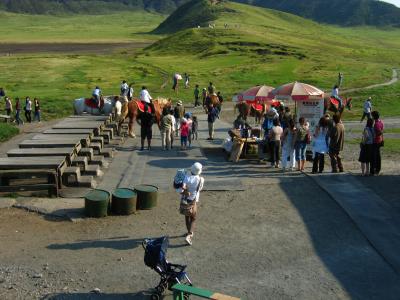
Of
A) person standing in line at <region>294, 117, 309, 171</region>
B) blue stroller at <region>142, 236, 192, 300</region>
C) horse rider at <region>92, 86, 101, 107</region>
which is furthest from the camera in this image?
horse rider at <region>92, 86, 101, 107</region>

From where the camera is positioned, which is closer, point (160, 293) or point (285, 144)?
point (160, 293)

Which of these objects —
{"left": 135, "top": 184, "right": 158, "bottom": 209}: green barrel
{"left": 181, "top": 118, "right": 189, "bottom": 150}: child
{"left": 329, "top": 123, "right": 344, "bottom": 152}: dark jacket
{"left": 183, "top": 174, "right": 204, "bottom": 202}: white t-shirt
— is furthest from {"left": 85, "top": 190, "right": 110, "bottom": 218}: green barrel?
{"left": 181, "top": 118, "right": 189, "bottom": 150}: child

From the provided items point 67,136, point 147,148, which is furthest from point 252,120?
point 67,136

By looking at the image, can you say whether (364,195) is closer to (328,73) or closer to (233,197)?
(233,197)

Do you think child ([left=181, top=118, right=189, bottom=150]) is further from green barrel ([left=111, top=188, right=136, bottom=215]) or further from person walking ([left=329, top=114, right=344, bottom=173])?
green barrel ([left=111, top=188, right=136, bottom=215])

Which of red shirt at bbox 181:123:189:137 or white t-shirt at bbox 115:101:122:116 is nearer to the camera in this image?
red shirt at bbox 181:123:189:137

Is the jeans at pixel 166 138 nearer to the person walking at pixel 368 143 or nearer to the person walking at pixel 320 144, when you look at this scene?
the person walking at pixel 320 144

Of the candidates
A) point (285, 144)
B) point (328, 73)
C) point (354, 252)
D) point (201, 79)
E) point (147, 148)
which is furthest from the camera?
point (328, 73)

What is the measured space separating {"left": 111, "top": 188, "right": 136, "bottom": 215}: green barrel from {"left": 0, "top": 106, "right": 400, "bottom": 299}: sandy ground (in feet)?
0.67

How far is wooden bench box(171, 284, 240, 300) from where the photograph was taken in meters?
8.47

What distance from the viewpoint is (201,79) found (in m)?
55.6

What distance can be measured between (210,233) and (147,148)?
1015 centimetres

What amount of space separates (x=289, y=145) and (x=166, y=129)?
213 inches

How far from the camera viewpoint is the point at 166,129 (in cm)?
2114
